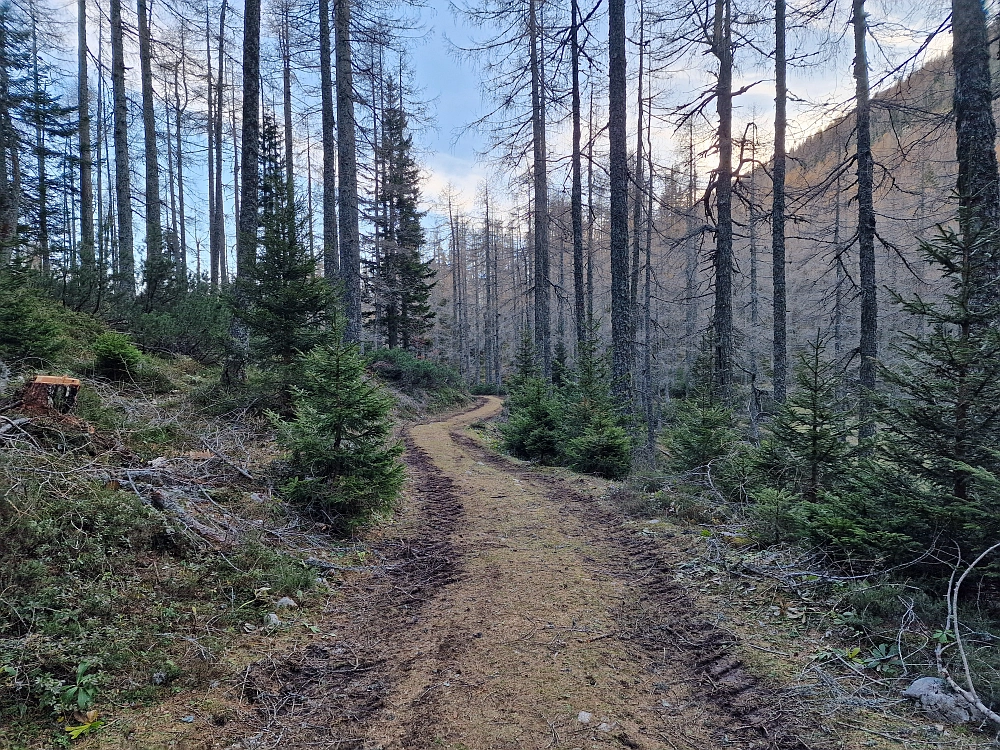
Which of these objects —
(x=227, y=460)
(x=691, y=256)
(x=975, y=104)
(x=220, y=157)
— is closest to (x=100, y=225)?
(x=227, y=460)

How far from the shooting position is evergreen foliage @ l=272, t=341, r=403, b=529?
16.4 ft

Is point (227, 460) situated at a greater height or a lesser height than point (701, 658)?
greater

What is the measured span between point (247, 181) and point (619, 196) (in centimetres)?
748

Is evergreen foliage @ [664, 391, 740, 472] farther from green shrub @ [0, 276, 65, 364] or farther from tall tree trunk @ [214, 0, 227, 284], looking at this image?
tall tree trunk @ [214, 0, 227, 284]

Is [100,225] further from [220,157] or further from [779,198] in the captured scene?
[779,198]

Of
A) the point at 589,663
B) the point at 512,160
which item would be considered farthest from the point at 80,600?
the point at 512,160

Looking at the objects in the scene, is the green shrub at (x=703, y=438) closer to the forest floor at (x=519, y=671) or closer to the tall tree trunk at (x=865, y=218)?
the forest floor at (x=519, y=671)

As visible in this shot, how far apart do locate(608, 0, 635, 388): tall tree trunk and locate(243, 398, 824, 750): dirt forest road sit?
18.9 feet

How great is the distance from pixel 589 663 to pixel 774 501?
2804 mm

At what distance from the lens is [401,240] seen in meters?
26.0

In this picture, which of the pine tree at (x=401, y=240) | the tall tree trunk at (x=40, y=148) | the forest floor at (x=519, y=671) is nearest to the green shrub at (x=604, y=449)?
the forest floor at (x=519, y=671)

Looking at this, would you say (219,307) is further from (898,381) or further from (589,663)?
(898,381)

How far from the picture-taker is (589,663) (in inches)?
119

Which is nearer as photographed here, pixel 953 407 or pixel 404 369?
pixel 953 407
